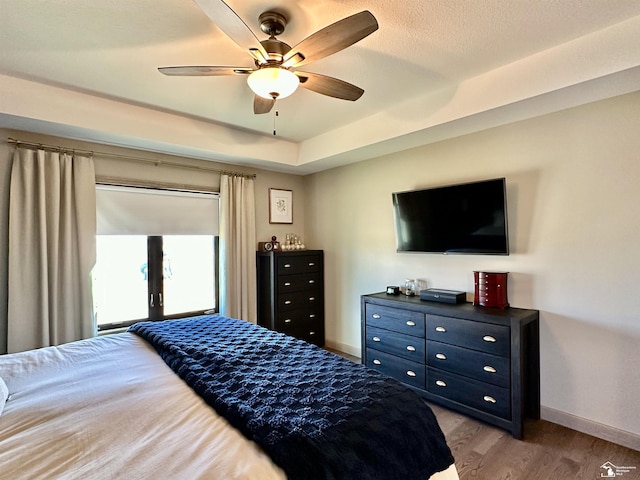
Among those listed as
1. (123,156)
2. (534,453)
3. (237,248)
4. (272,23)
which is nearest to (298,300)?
(237,248)

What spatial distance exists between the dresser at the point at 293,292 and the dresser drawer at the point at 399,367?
3.76ft

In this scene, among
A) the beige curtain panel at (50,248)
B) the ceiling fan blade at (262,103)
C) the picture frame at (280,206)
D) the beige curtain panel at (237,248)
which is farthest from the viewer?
the picture frame at (280,206)

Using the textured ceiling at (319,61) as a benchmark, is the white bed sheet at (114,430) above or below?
below

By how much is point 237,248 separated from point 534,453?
131 inches

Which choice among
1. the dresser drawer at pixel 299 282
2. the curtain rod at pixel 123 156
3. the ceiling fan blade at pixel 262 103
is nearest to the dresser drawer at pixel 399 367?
the dresser drawer at pixel 299 282

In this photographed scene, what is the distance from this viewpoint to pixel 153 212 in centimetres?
356

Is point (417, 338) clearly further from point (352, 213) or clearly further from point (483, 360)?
point (352, 213)

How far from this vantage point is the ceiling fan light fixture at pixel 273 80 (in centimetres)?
181

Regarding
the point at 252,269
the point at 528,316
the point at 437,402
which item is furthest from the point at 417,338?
the point at 252,269

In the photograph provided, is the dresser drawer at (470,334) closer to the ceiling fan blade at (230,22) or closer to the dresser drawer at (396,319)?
the dresser drawer at (396,319)

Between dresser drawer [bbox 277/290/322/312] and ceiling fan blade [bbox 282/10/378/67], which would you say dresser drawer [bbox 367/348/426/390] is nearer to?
dresser drawer [bbox 277/290/322/312]

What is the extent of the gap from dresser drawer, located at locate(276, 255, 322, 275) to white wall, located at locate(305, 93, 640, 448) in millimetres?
1616

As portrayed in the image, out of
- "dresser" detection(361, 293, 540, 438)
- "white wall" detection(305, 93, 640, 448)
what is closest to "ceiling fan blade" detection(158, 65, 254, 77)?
"white wall" detection(305, 93, 640, 448)

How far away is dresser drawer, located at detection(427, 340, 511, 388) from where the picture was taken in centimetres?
249
